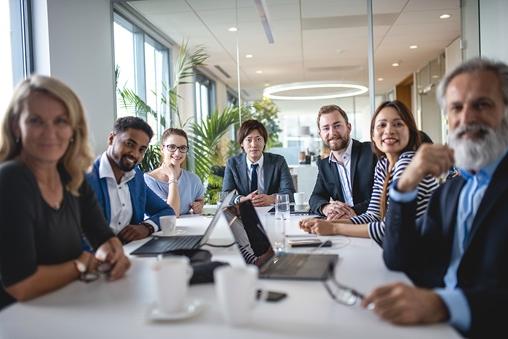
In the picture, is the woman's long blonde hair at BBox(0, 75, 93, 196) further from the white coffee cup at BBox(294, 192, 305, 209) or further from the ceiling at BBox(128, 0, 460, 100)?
the ceiling at BBox(128, 0, 460, 100)

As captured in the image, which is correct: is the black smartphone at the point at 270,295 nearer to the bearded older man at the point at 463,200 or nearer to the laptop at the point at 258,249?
the laptop at the point at 258,249

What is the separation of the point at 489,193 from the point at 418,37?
5.69m

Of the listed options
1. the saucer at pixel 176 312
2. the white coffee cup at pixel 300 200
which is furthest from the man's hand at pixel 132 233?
the white coffee cup at pixel 300 200

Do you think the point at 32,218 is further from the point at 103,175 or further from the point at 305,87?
the point at 305,87

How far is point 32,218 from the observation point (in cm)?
122

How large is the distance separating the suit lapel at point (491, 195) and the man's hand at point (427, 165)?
0.14 m

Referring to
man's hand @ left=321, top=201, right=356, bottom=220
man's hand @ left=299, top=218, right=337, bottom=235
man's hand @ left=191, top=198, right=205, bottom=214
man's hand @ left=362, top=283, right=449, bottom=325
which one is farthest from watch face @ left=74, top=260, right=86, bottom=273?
man's hand @ left=191, top=198, right=205, bottom=214

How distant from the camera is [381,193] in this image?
7.20 ft

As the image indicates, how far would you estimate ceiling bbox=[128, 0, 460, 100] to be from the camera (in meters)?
4.94

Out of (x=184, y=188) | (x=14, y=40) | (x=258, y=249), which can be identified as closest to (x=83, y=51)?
(x=14, y=40)

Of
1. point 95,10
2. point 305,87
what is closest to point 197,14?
point 95,10

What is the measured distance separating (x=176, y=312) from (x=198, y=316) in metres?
0.05

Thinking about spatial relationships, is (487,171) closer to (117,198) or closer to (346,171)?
(117,198)

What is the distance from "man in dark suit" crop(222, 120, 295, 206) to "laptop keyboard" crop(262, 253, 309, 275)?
7.23 feet
